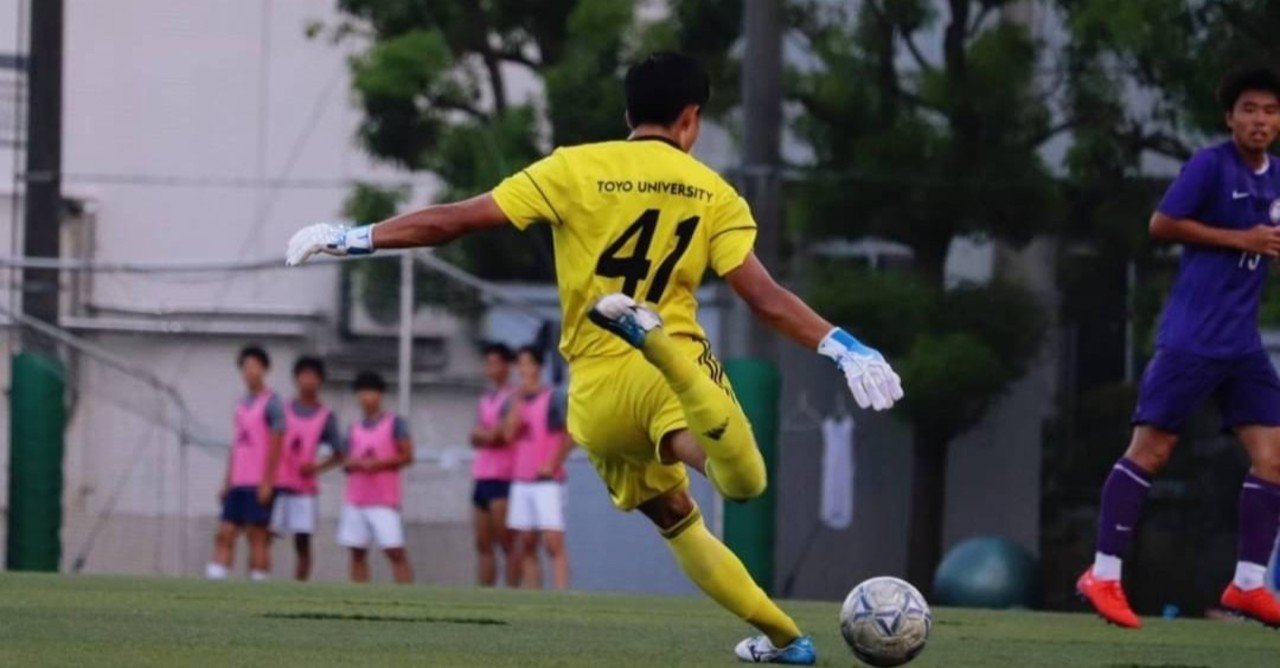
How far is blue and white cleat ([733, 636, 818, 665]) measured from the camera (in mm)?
7816

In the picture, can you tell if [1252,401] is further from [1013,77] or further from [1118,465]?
[1013,77]

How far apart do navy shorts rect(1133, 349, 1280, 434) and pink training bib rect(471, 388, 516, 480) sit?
9281mm

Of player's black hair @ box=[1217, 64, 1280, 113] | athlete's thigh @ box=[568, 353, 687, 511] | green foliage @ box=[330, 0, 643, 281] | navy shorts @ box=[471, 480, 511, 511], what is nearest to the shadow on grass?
athlete's thigh @ box=[568, 353, 687, 511]

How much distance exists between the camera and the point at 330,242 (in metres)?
7.60

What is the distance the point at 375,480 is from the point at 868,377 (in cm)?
1254

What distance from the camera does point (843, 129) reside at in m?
20.5

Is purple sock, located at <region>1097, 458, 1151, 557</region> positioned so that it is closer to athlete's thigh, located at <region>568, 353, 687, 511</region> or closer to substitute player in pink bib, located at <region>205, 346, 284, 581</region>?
athlete's thigh, located at <region>568, 353, 687, 511</region>

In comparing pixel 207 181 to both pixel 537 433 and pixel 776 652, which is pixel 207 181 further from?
pixel 776 652

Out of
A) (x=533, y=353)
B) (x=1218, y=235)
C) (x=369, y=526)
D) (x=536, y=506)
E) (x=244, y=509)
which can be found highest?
(x=1218, y=235)

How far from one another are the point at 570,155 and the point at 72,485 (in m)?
13.1

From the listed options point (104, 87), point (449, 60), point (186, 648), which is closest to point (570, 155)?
point (186, 648)

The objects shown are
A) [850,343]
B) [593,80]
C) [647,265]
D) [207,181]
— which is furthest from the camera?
[207,181]

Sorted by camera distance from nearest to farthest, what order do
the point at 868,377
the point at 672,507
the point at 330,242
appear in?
the point at 868,377
the point at 330,242
the point at 672,507

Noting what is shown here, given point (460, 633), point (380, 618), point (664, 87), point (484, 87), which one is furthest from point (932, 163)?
point (664, 87)
